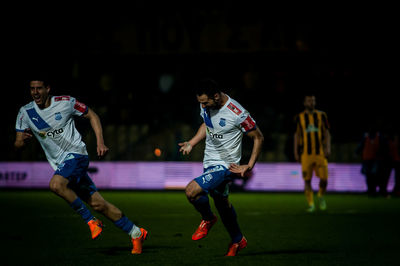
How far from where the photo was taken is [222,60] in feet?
74.3

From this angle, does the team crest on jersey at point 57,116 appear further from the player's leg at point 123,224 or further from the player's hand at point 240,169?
the player's hand at point 240,169

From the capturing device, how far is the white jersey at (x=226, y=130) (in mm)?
6242

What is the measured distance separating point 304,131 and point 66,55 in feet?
38.3

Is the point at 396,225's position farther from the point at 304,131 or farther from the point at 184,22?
the point at 184,22

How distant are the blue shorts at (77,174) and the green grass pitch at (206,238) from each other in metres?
0.62

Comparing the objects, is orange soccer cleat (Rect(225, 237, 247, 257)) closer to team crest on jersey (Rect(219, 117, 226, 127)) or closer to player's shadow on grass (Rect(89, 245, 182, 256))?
player's shadow on grass (Rect(89, 245, 182, 256))

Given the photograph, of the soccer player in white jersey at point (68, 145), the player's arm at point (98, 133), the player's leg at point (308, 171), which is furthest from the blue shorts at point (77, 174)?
the player's leg at point (308, 171)

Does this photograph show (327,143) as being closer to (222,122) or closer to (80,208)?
(222,122)

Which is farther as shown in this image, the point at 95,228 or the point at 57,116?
the point at 57,116

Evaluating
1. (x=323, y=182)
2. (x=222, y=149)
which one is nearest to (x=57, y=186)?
(x=222, y=149)

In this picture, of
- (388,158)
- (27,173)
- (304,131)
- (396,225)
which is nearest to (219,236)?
(396,225)

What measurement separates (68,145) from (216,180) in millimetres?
1625

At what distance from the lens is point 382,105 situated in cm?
2117

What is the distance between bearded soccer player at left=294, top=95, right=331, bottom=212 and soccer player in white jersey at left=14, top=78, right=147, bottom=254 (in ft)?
18.3
